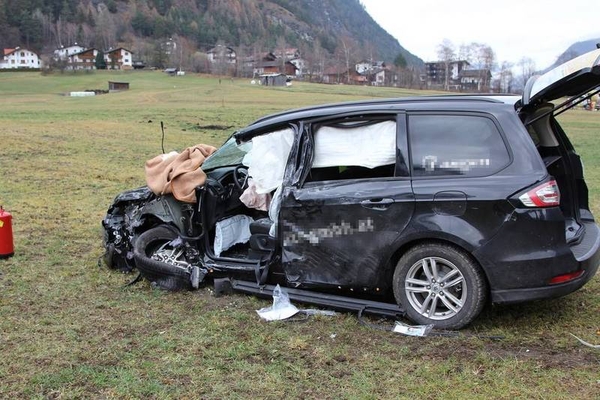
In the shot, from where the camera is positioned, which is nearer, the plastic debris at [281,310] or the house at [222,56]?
the plastic debris at [281,310]

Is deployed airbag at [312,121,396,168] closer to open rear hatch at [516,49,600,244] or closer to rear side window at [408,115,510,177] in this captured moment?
rear side window at [408,115,510,177]

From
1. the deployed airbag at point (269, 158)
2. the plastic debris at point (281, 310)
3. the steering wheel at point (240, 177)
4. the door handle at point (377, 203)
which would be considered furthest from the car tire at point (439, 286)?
the steering wheel at point (240, 177)

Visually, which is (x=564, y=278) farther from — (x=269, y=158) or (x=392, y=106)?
(x=269, y=158)

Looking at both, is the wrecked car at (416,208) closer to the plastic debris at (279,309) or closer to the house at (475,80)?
the plastic debris at (279,309)

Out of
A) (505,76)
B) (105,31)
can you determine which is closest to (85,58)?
(105,31)

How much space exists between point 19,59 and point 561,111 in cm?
15521

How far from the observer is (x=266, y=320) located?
185 inches

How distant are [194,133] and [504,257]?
18611 millimetres

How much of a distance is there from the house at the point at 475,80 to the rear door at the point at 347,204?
4251 inches

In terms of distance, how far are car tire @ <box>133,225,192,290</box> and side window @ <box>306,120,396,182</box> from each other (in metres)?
1.59

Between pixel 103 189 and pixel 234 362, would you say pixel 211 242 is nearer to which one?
pixel 234 362

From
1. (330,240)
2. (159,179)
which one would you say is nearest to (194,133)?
(159,179)

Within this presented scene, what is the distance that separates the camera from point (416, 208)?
4.29 m

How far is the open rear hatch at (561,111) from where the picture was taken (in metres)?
4.02
